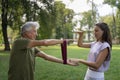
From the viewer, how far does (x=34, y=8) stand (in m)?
35.6

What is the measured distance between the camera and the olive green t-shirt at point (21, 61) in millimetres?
4859

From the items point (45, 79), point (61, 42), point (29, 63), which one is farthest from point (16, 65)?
point (45, 79)

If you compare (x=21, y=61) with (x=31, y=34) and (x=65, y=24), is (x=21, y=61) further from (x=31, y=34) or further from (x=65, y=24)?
(x=65, y=24)

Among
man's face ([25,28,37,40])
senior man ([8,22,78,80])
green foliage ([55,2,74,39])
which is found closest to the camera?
senior man ([8,22,78,80])

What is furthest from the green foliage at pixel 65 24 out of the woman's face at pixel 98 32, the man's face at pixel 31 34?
the man's face at pixel 31 34

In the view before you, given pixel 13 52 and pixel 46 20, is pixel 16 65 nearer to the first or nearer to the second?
pixel 13 52

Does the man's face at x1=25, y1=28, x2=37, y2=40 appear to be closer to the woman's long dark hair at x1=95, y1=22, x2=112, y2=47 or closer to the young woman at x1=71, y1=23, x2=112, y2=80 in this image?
the young woman at x1=71, y1=23, x2=112, y2=80

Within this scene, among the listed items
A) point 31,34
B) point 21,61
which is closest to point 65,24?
point 31,34

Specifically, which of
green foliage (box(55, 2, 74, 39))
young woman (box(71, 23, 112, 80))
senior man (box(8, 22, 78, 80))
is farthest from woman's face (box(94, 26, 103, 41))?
green foliage (box(55, 2, 74, 39))

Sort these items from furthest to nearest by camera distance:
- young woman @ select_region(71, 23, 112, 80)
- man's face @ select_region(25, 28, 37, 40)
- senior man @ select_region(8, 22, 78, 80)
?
young woman @ select_region(71, 23, 112, 80), man's face @ select_region(25, 28, 37, 40), senior man @ select_region(8, 22, 78, 80)

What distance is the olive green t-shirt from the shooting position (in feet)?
15.9

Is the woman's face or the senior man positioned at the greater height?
the woman's face

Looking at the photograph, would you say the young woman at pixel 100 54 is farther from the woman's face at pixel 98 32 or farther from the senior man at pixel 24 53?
the senior man at pixel 24 53

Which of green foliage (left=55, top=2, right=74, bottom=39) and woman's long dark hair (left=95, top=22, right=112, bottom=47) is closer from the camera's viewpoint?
woman's long dark hair (left=95, top=22, right=112, bottom=47)
